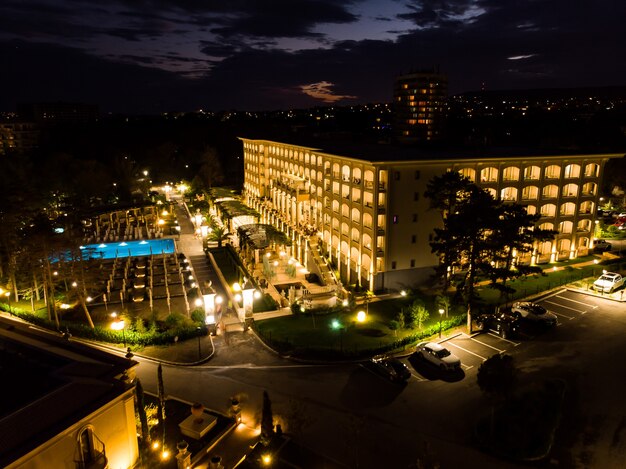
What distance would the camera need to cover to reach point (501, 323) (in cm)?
3133

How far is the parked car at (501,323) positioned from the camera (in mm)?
30984

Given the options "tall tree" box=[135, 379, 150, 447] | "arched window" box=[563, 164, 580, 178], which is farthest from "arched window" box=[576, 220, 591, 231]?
"tall tree" box=[135, 379, 150, 447]

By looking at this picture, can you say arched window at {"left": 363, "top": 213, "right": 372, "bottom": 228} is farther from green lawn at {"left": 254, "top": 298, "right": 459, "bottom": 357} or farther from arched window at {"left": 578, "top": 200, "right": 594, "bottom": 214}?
arched window at {"left": 578, "top": 200, "right": 594, "bottom": 214}

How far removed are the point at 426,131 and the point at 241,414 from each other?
157188mm

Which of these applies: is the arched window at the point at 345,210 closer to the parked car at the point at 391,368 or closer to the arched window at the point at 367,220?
the arched window at the point at 367,220

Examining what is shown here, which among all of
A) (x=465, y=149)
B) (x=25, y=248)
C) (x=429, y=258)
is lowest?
(x=429, y=258)

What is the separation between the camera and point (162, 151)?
4520 inches

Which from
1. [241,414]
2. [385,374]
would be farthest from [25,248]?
[385,374]

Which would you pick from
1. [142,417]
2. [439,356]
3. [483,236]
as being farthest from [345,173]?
[142,417]

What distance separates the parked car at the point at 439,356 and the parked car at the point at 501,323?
18.4 ft

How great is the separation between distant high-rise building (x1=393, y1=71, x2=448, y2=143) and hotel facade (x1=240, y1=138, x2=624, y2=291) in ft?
388

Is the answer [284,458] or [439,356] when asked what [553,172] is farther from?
[284,458]

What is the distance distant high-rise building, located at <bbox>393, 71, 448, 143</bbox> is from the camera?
165m

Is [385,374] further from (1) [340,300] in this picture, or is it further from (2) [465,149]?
Answer: (2) [465,149]
